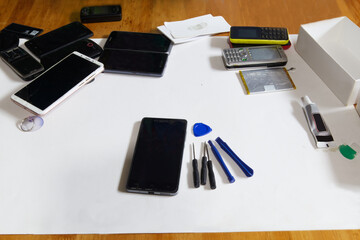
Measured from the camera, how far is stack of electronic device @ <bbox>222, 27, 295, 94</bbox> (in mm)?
837

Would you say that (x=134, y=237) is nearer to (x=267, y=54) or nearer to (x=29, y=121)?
(x=29, y=121)

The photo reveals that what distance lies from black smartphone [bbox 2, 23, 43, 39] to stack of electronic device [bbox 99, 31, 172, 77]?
0.81 feet

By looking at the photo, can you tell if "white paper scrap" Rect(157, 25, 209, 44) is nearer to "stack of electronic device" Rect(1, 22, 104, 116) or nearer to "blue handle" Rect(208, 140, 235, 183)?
"stack of electronic device" Rect(1, 22, 104, 116)

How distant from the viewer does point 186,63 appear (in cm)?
91

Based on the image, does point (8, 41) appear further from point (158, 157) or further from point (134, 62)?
point (158, 157)

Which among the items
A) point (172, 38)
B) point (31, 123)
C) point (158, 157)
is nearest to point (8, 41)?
point (31, 123)

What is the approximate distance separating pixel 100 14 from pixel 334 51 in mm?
700

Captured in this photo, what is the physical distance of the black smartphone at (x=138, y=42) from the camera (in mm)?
924

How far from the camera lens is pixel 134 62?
89cm

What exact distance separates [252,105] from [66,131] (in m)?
0.44

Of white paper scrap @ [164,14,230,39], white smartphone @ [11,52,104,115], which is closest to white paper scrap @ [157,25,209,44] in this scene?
Answer: white paper scrap @ [164,14,230,39]

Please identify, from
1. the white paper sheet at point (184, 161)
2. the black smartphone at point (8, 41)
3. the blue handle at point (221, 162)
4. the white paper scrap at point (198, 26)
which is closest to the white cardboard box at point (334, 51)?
the white paper sheet at point (184, 161)

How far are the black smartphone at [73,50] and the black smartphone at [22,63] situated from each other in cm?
2

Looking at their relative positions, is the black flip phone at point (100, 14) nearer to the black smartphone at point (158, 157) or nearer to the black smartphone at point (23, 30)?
the black smartphone at point (23, 30)
